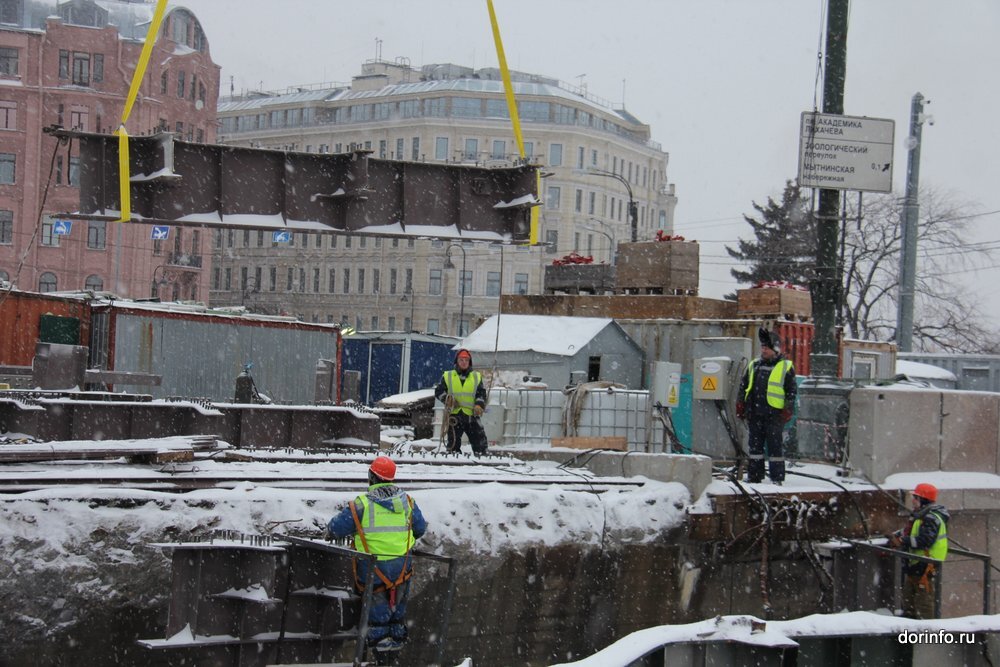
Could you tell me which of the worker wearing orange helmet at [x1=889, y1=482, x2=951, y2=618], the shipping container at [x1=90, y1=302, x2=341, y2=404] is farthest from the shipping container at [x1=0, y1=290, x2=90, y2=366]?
the worker wearing orange helmet at [x1=889, y1=482, x2=951, y2=618]

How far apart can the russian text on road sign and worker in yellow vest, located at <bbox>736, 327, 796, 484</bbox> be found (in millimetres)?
2583

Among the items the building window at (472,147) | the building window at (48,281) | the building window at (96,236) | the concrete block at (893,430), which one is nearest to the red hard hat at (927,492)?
the concrete block at (893,430)

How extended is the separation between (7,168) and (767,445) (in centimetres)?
6014

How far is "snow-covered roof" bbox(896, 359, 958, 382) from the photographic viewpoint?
28844mm

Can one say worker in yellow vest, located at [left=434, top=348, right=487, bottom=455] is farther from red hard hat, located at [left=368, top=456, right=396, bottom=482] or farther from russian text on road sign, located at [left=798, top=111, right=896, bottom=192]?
red hard hat, located at [left=368, top=456, right=396, bottom=482]

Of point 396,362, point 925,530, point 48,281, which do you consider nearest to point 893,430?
point 925,530

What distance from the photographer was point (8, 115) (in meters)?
63.3

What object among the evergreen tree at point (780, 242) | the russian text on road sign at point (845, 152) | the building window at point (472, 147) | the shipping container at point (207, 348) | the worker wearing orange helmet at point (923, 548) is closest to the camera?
the worker wearing orange helmet at point (923, 548)

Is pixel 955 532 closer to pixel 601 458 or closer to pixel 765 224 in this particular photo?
pixel 601 458

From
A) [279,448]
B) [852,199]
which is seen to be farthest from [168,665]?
[852,199]

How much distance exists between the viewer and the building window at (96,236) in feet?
207

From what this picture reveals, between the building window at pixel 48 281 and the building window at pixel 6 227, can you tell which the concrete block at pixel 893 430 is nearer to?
the building window at pixel 48 281

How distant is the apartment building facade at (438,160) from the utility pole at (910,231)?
6024 cm

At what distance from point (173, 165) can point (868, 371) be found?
19.0m
